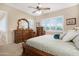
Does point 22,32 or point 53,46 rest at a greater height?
point 22,32

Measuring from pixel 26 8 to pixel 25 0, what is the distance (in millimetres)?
113

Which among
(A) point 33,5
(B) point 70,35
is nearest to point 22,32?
(A) point 33,5

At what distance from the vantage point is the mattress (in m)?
1.40

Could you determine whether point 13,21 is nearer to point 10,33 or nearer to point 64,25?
point 10,33

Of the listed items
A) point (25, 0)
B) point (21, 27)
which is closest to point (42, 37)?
point (21, 27)

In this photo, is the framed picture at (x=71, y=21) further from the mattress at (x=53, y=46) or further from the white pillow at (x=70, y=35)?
the mattress at (x=53, y=46)

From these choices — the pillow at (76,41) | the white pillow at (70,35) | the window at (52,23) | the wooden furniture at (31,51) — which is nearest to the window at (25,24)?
the window at (52,23)

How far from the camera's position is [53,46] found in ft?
4.94

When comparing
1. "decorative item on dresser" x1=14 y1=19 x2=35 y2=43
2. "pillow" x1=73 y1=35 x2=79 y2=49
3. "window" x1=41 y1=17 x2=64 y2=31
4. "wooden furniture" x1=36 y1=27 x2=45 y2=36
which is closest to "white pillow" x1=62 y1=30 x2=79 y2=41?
"pillow" x1=73 y1=35 x2=79 y2=49

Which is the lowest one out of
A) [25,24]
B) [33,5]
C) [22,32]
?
[22,32]

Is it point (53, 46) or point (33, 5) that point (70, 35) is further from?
point (33, 5)

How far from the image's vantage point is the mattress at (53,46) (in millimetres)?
1399

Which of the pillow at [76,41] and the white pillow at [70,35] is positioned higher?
the white pillow at [70,35]

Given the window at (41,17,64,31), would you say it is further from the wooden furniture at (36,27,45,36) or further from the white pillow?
the white pillow
